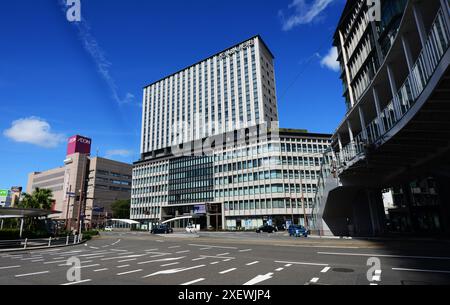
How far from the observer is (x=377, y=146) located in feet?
48.8

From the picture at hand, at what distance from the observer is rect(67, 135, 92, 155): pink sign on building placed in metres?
128

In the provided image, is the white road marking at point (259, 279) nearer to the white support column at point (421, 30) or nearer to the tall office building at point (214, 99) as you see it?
the white support column at point (421, 30)

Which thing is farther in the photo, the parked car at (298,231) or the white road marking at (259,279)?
the parked car at (298,231)

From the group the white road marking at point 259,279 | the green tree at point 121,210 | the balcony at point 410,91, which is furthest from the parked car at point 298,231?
the green tree at point 121,210

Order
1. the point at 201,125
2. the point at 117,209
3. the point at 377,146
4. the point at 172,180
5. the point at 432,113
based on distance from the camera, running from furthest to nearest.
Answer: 1. the point at 117,209
2. the point at 201,125
3. the point at 172,180
4. the point at 377,146
5. the point at 432,113

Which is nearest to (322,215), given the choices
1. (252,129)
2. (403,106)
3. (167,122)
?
(403,106)

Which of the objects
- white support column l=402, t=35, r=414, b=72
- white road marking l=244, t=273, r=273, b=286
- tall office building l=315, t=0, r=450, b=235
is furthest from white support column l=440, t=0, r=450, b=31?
white road marking l=244, t=273, r=273, b=286

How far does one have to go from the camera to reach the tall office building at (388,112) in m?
9.66

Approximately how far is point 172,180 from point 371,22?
79.9 m

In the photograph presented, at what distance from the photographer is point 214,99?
102125 mm

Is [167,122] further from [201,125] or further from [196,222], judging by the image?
[196,222]

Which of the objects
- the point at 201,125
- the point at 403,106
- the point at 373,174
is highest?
the point at 201,125

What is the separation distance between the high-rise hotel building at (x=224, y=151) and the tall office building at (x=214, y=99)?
15.1 inches

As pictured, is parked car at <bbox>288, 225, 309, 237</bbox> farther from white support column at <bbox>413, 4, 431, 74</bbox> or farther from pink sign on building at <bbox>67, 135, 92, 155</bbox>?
pink sign on building at <bbox>67, 135, 92, 155</bbox>
